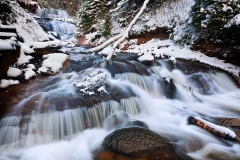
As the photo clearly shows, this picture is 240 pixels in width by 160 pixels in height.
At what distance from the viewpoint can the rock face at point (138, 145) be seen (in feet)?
10.9

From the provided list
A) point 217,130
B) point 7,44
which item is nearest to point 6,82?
point 7,44

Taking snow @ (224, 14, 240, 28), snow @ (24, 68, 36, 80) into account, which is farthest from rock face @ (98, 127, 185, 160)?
snow @ (224, 14, 240, 28)

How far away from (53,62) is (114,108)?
10.4 ft

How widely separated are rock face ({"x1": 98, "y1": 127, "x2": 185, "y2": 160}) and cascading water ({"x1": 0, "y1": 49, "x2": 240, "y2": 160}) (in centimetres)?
36

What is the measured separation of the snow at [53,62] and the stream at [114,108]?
0.28 meters

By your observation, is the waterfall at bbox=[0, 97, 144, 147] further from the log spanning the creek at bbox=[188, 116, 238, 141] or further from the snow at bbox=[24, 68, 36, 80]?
the log spanning the creek at bbox=[188, 116, 238, 141]

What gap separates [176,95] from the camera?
247 inches

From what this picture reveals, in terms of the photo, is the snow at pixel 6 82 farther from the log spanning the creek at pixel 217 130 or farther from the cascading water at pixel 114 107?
the log spanning the creek at pixel 217 130

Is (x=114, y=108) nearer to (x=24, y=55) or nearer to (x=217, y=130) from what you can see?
(x=217, y=130)

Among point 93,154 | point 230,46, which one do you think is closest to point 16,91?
point 93,154

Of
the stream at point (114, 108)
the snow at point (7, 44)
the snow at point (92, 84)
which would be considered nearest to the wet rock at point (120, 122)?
the stream at point (114, 108)

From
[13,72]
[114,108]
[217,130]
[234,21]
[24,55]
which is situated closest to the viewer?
[217,130]

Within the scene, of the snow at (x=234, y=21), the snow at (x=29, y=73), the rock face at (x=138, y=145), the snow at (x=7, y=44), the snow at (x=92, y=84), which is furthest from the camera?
the snow at (x=234, y=21)

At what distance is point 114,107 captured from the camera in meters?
4.89
